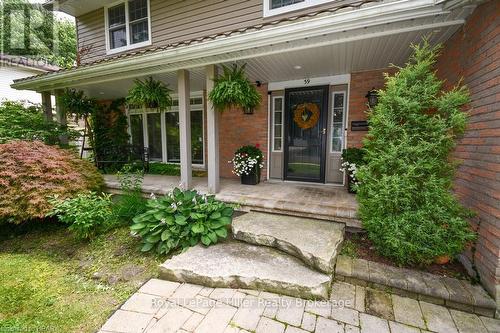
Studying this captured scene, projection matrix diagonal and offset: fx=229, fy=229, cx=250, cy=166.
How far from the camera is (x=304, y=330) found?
5.74ft

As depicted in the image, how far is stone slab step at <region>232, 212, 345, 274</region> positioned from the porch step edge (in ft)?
0.74

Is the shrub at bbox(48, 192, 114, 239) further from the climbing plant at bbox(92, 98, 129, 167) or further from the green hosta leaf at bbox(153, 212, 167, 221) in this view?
the climbing plant at bbox(92, 98, 129, 167)

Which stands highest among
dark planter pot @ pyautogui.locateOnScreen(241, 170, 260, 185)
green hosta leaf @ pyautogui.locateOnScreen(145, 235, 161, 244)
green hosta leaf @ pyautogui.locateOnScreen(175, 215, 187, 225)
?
dark planter pot @ pyautogui.locateOnScreen(241, 170, 260, 185)

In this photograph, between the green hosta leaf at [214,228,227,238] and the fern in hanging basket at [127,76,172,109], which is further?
the fern in hanging basket at [127,76,172,109]

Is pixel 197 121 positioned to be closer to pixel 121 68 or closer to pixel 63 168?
pixel 121 68

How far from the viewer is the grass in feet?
6.46

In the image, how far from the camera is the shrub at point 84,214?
3.26 m

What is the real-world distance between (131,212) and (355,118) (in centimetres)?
430

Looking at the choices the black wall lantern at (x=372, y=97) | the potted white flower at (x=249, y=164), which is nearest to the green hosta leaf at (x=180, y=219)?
the potted white flower at (x=249, y=164)

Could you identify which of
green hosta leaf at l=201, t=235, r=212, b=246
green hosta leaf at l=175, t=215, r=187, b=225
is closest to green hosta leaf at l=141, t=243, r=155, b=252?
green hosta leaf at l=175, t=215, r=187, b=225

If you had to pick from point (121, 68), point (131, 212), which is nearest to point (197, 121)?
point (121, 68)

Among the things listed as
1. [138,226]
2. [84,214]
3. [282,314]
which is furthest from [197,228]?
[84,214]

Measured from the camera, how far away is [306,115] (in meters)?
4.78

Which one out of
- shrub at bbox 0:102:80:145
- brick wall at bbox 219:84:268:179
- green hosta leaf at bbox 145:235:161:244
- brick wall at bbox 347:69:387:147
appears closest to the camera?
green hosta leaf at bbox 145:235:161:244
